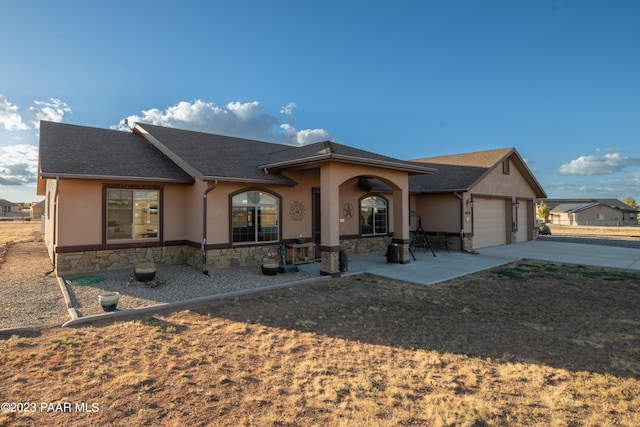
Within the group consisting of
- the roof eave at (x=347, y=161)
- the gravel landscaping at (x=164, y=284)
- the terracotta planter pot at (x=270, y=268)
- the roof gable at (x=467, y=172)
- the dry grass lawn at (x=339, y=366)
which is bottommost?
the dry grass lawn at (x=339, y=366)

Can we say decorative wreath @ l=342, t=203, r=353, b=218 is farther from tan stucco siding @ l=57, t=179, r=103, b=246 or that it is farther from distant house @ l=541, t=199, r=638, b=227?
distant house @ l=541, t=199, r=638, b=227

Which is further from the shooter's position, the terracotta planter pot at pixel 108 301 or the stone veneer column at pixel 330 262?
the stone veneer column at pixel 330 262

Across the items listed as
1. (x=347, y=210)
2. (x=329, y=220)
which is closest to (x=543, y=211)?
(x=347, y=210)

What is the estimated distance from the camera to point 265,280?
8938 millimetres

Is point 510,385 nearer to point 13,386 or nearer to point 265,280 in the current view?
point 13,386

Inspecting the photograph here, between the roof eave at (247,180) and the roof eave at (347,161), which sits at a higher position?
the roof eave at (347,161)

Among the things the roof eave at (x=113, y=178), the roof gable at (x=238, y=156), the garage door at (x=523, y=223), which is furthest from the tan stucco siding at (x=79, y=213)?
the garage door at (x=523, y=223)

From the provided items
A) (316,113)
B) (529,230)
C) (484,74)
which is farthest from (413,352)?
(529,230)

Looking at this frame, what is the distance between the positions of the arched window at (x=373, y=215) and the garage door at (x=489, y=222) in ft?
15.3

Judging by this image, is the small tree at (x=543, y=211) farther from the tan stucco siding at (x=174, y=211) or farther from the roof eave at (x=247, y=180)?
→ the tan stucco siding at (x=174, y=211)

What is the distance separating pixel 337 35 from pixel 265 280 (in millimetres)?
10283

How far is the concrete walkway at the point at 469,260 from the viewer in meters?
10.1

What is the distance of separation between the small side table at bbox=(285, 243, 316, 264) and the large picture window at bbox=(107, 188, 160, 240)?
4404 millimetres

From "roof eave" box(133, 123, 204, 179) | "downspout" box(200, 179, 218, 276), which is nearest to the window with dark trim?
"downspout" box(200, 179, 218, 276)
